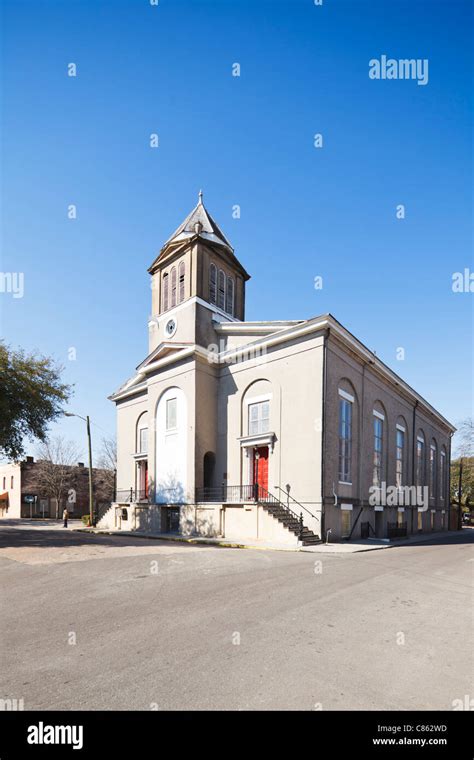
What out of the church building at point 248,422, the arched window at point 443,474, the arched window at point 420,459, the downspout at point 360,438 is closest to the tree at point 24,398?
the church building at point 248,422

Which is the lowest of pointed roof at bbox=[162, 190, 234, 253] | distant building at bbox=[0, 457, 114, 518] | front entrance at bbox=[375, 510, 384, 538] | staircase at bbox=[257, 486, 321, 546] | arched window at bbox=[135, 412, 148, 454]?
distant building at bbox=[0, 457, 114, 518]

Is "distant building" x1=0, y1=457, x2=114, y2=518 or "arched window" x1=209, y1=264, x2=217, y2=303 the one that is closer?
"arched window" x1=209, y1=264, x2=217, y2=303

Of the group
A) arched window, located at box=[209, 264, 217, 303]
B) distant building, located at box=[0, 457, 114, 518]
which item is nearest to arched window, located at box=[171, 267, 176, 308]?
arched window, located at box=[209, 264, 217, 303]

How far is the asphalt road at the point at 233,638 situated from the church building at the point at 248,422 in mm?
9801

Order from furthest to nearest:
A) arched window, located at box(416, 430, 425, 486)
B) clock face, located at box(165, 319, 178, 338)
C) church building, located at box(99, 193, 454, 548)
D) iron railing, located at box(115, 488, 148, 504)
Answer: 1. arched window, located at box(416, 430, 425, 486)
2. iron railing, located at box(115, 488, 148, 504)
3. clock face, located at box(165, 319, 178, 338)
4. church building, located at box(99, 193, 454, 548)

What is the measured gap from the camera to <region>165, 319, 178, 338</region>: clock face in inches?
1196

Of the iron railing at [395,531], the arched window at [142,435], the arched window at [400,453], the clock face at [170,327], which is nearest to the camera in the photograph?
the iron railing at [395,531]

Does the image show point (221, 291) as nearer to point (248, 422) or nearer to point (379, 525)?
point (248, 422)

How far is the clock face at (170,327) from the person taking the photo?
99.7ft

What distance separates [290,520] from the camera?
2148cm

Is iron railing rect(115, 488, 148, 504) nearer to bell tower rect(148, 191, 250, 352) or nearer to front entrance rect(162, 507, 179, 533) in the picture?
front entrance rect(162, 507, 179, 533)

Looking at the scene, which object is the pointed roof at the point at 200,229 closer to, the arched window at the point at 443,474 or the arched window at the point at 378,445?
the arched window at the point at 378,445

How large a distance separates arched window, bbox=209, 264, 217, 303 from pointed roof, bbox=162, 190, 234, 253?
1723 mm

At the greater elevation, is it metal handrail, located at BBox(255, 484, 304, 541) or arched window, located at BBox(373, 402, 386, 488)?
arched window, located at BBox(373, 402, 386, 488)
